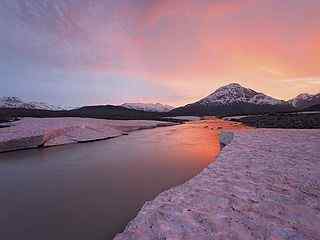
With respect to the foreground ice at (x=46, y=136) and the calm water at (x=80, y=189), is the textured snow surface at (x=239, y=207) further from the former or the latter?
the foreground ice at (x=46, y=136)

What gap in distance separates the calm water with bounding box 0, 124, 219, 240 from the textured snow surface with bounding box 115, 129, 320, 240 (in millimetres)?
1019

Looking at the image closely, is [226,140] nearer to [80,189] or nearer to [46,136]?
[46,136]

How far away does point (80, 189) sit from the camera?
24.1 ft

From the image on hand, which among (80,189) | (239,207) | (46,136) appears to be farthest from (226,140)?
(239,207)

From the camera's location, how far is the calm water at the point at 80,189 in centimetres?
498

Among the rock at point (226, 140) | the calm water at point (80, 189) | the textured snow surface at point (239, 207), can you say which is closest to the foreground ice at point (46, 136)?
the calm water at point (80, 189)

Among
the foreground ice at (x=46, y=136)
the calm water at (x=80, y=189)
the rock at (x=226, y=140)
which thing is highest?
the foreground ice at (x=46, y=136)

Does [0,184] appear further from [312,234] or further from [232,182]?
[312,234]

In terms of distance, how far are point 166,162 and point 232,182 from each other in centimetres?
553

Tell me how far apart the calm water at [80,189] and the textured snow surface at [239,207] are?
1.02 m

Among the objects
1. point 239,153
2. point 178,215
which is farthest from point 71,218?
point 239,153

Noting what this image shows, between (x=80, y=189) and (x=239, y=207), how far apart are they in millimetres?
4398

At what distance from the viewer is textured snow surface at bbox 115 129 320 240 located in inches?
148

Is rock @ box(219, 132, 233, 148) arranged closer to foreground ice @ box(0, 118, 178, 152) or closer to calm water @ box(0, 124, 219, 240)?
calm water @ box(0, 124, 219, 240)
